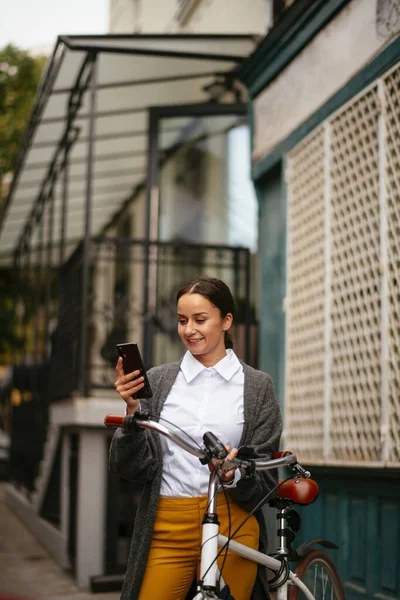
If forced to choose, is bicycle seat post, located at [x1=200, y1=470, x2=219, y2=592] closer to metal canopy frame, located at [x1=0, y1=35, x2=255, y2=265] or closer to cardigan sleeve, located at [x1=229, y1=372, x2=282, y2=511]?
cardigan sleeve, located at [x1=229, y1=372, x2=282, y2=511]

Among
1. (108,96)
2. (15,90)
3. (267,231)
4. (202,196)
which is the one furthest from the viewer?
(15,90)

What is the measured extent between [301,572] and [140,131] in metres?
8.56

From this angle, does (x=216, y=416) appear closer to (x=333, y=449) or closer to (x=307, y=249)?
(x=333, y=449)

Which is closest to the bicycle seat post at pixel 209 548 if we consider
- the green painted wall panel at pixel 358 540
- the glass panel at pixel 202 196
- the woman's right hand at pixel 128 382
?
the woman's right hand at pixel 128 382

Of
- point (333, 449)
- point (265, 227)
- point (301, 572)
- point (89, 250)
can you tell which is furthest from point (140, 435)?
point (89, 250)

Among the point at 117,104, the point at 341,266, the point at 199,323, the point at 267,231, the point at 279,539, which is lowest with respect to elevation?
the point at 279,539

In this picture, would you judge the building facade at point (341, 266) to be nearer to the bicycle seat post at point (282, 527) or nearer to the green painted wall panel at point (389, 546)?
the green painted wall panel at point (389, 546)

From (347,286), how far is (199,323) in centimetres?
283

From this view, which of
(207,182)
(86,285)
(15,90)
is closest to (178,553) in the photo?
(86,285)

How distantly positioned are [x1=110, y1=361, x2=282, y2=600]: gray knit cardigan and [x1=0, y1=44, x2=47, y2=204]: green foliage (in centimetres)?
1858

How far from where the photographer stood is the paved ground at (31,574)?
24.7 ft

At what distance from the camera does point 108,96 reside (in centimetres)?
1045

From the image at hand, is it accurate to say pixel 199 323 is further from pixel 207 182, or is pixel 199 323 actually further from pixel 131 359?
pixel 207 182

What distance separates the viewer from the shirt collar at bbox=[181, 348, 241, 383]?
3314 mm
